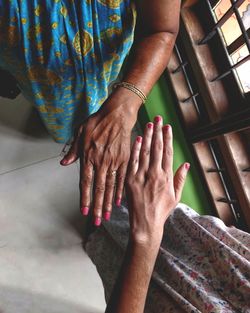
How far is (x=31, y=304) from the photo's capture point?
5.11 feet

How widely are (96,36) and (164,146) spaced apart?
339mm

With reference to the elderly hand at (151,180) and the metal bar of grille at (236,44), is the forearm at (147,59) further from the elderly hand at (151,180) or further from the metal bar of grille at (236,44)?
the metal bar of grille at (236,44)

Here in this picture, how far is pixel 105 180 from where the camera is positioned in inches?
31.0

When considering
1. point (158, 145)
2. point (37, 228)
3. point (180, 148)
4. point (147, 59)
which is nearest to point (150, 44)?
point (147, 59)

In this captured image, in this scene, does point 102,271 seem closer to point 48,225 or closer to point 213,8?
point 48,225

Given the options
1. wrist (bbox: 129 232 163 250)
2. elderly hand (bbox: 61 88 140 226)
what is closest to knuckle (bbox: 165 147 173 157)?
elderly hand (bbox: 61 88 140 226)

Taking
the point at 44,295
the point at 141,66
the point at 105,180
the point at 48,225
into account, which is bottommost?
the point at 44,295

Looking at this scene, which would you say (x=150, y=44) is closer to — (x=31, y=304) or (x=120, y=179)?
→ (x=120, y=179)

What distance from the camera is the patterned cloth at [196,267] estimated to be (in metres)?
0.80

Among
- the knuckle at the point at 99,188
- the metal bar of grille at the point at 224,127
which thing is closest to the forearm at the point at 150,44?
the knuckle at the point at 99,188

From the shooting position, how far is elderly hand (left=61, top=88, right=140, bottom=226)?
30.7 inches

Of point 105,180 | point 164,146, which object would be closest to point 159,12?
point 164,146

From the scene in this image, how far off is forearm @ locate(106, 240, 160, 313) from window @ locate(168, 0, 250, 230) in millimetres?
632

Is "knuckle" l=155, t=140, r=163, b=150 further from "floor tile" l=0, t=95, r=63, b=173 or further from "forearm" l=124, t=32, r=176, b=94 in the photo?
"floor tile" l=0, t=95, r=63, b=173
